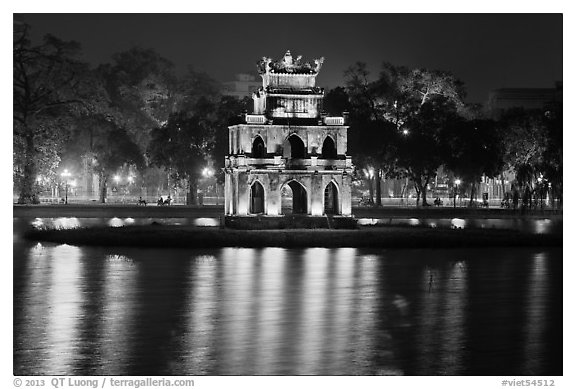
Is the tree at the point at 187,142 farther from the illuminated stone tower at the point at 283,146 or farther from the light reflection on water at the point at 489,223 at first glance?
the illuminated stone tower at the point at 283,146

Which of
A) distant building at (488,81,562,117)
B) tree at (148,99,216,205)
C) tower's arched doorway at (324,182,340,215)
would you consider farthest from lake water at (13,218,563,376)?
distant building at (488,81,562,117)

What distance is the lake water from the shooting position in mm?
20062

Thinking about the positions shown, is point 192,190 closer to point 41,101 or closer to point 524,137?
point 41,101

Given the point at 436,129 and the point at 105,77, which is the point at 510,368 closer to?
the point at 436,129

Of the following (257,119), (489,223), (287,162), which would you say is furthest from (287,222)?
(489,223)

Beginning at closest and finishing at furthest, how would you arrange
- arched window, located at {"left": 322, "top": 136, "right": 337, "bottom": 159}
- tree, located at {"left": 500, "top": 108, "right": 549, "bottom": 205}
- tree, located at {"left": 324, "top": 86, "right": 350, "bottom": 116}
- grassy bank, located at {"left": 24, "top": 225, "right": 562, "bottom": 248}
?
grassy bank, located at {"left": 24, "top": 225, "right": 562, "bottom": 248}
arched window, located at {"left": 322, "top": 136, "right": 337, "bottom": 159}
tree, located at {"left": 324, "top": 86, "right": 350, "bottom": 116}
tree, located at {"left": 500, "top": 108, "right": 549, "bottom": 205}

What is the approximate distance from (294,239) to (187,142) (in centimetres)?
5091

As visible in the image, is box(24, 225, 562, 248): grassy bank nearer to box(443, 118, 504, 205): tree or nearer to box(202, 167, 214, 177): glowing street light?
box(443, 118, 504, 205): tree

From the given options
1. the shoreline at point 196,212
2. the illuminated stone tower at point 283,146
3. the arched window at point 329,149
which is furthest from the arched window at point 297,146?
the shoreline at point 196,212

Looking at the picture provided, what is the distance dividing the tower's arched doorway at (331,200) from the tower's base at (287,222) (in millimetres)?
1140

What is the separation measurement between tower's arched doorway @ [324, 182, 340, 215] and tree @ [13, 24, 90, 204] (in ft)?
115

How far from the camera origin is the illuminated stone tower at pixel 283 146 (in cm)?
5988

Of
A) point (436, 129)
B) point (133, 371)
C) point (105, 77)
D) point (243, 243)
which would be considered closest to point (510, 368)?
point (133, 371)

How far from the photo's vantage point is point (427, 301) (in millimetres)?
27875
